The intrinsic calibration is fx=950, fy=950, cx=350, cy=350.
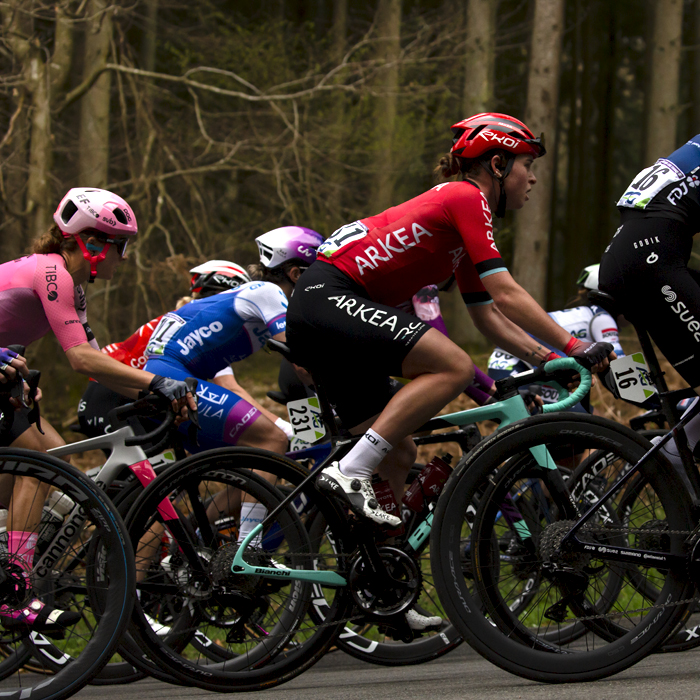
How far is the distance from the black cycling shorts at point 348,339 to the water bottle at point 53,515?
3.50 feet

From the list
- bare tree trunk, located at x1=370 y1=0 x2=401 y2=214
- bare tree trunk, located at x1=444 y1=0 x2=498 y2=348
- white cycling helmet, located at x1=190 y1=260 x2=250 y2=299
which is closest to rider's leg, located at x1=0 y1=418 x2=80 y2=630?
white cycling helmet, located at x1=190 y1=260 x2=250 y2=299

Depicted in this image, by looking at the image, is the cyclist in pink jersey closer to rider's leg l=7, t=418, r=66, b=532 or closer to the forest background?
rider's leg l=7, t=418, r=66, b=532

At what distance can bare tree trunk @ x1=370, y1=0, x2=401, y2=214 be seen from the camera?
12492 millimetres

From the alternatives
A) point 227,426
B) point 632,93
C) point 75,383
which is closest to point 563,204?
point 632,93

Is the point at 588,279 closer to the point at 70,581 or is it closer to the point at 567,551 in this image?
the point at 567,551

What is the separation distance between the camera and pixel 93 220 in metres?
4.44

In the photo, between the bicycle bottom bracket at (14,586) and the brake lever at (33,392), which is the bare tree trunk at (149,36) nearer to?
the brake lever at (33,392)

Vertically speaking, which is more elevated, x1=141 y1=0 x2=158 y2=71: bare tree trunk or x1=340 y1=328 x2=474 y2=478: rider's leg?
x1=141 y1=0 x2=158 y2=71: bare tree trunk

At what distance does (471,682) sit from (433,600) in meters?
0.45

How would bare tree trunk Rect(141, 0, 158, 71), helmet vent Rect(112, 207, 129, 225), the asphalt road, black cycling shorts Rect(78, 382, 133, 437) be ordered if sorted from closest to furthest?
the asphalt road, helmet vent Rect(112, 207, 129, 225), black cycling shorts Rect(78, 382, 133, 437), bare tree trunk Rect(141, 0, 158, 71)

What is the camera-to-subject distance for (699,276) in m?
3.74

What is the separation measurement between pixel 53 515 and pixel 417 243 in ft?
5.84

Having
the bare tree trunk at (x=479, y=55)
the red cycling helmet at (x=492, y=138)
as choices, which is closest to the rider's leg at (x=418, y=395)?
the red cycling helmet at (x=492, y=138)

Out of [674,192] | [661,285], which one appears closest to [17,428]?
[661,285]
